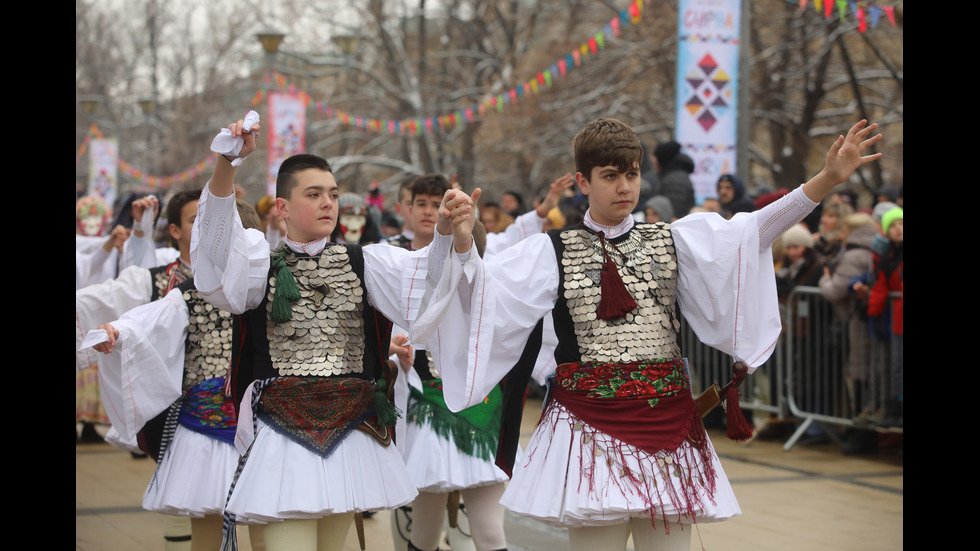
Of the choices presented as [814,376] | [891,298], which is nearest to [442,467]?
[891,298]

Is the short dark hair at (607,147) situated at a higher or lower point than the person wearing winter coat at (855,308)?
higher

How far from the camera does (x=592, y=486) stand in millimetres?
3865

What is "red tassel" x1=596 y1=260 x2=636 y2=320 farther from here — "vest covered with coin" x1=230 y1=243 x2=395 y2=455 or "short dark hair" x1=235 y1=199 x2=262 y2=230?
"short dark hair" x1=235 y1=199 x2=262 y2=230

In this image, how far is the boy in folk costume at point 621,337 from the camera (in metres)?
3.92

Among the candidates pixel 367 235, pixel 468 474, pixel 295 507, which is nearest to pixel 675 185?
pixel 367 235

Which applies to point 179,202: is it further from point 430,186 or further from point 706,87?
point 706,87

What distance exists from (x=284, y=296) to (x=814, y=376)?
6.44 m

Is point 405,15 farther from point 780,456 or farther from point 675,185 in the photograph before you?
point 780,456

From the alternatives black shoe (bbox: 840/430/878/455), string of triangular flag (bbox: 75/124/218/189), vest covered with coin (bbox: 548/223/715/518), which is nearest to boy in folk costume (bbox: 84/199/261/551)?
vest covered with coin (bbox: 548/223/715/518)

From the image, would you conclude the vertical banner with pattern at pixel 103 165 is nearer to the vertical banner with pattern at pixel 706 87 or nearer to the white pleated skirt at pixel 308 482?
the vertical banner with pattern at pixel 706 87

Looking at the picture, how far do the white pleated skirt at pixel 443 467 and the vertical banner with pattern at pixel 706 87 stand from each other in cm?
600

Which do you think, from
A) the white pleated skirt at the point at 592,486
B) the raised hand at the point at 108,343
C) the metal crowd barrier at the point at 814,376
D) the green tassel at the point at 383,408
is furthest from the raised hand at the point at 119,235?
the metal crowd barrier at the point at 814,376

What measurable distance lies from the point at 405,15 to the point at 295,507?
25.9 m

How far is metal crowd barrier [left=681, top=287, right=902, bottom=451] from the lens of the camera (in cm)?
891
